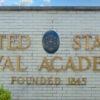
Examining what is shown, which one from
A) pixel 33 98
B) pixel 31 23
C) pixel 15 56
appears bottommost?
pixel 33 98

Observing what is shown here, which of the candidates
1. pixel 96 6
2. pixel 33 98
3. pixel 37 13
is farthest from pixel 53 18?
pixel 33 98

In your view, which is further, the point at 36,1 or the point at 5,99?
the point at 36,1

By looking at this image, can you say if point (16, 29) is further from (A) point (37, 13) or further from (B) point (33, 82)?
(B) point (33, 82)

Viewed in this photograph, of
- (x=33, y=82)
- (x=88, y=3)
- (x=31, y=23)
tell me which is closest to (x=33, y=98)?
(x=33, y=82)

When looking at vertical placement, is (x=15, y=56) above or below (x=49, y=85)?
above

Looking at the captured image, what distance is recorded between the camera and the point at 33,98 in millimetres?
11695

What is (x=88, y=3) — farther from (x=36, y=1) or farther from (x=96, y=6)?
(x=36, y=1)

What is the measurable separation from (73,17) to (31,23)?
110 centimetres

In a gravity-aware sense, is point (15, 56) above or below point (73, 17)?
below

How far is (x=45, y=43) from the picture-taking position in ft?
38.6

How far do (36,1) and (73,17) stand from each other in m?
1.07

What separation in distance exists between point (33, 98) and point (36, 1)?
254 cm

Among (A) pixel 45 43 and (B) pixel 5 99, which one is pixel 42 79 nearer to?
(A) pixel 45 43

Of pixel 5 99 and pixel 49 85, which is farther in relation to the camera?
pixel 49 85
